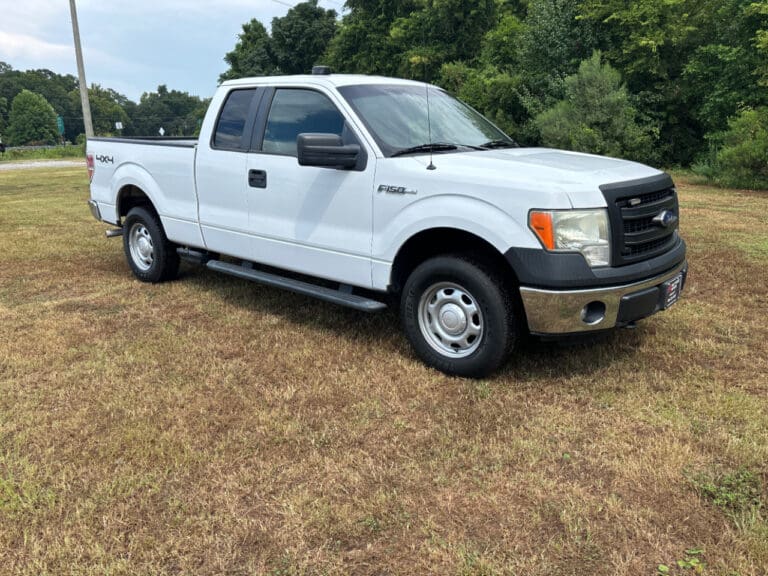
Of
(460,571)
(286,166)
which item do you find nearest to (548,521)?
(460,571)

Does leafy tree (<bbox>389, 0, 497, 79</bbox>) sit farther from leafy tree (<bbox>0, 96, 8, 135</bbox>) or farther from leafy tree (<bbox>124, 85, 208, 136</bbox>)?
leafy tree (<bbox>124, 85, 208, 136</bbox>)

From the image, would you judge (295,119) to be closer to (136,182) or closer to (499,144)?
(499,144)

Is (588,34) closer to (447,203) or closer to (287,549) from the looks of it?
(447,203)

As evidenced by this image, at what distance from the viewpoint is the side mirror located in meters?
4.05

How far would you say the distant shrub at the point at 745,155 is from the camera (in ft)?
44.6

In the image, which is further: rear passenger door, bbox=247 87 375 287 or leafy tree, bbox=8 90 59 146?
leafy tree, bbox=8 90 59 146

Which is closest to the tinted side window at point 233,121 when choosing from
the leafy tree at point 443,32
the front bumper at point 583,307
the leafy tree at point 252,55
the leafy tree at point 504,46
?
the front bumper at point 583,307

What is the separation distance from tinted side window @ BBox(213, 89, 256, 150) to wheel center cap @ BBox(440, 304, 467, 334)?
2273mm

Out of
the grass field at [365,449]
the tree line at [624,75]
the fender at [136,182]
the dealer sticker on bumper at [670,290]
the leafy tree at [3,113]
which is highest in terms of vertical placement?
the leafy tree at [3,113]

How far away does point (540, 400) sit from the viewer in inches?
146

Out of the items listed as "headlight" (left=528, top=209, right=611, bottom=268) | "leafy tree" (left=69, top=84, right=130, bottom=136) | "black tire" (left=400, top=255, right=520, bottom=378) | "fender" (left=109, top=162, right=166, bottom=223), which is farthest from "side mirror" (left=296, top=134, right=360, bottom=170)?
"leafy tree" (left=69, top=84, right=130, bottom=136)

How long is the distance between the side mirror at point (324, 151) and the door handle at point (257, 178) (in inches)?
30.3

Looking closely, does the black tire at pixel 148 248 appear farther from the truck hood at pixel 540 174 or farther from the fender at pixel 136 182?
the truck hood at pixel 540 174

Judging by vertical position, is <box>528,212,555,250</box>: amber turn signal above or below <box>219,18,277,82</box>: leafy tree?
below
